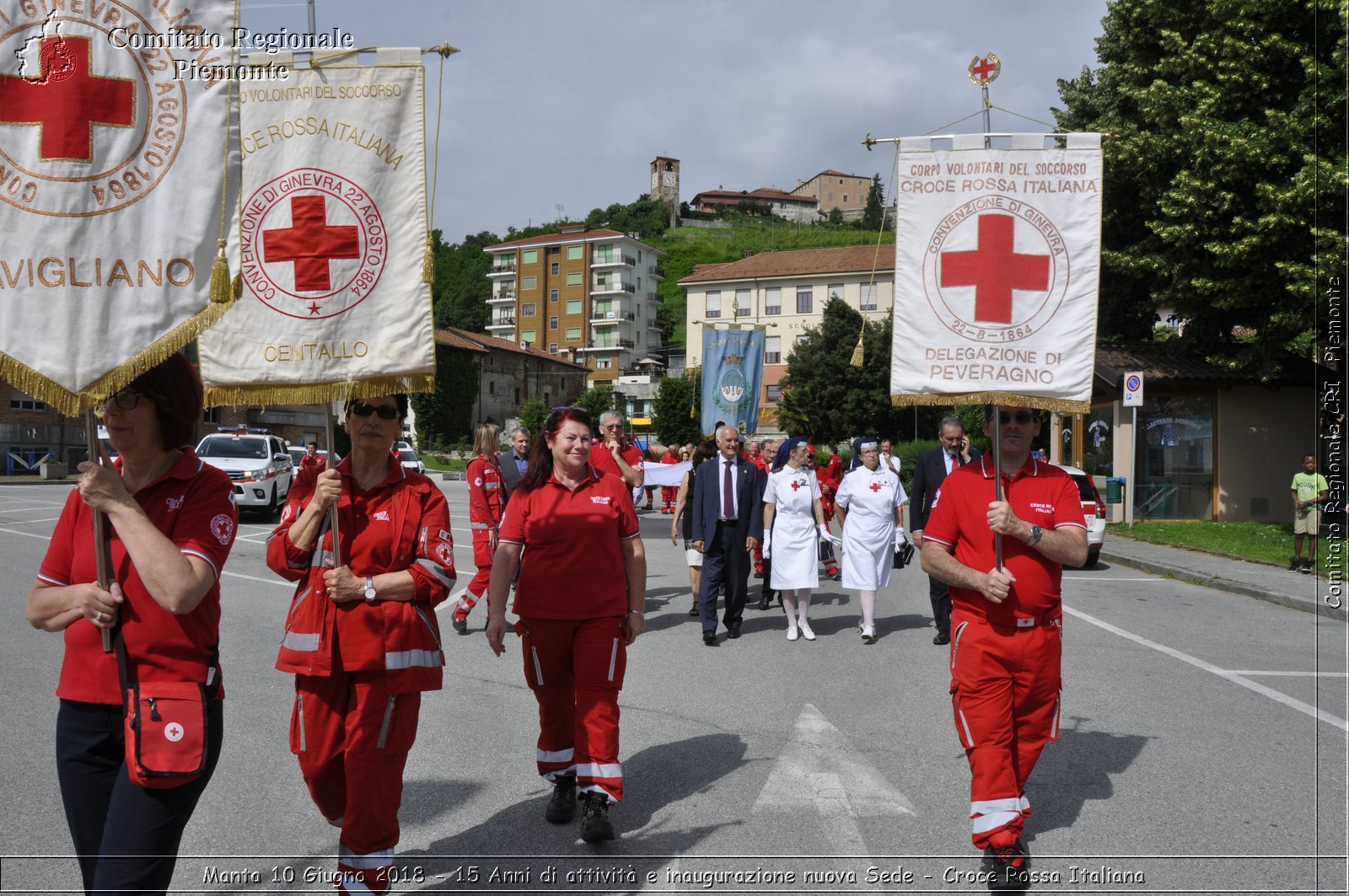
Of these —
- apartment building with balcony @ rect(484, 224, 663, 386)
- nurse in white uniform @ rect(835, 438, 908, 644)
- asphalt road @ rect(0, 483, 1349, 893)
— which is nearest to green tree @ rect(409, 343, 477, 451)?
apartment building with balcony @ rect(484, 224, 663, 386)

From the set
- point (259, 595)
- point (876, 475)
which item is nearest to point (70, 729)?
point (876, 475)

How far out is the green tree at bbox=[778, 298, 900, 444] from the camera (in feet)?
196

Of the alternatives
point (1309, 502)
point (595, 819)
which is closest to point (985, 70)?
point (595, 819)

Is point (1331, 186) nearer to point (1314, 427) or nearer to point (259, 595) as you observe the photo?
point (1314, 427)

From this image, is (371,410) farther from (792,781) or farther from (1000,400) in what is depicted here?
(792,781)

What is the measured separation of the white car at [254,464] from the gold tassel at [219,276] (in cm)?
2030

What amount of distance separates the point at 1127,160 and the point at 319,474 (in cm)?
2367

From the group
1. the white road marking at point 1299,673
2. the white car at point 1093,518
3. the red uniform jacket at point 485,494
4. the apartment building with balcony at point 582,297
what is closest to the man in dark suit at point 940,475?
the white road marking at point 1299,673

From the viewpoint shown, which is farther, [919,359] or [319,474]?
[919,359]

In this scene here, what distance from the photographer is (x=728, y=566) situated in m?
10.5

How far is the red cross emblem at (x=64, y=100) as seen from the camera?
113 inches

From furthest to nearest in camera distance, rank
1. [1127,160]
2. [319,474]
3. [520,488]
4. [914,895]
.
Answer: [1127,160] → [520,488] → [914,895] → [319,474]

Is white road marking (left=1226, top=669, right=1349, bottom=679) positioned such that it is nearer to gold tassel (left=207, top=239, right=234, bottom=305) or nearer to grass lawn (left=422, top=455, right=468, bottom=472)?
gold tassel (left=207, top=239, right=234, bottom=305)

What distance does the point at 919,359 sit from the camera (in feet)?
16.0
